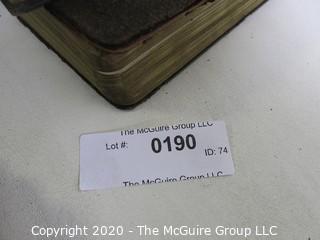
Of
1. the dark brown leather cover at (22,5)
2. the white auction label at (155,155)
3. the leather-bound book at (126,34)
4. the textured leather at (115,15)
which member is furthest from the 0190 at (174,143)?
the dark brown leather cover at (22,5)

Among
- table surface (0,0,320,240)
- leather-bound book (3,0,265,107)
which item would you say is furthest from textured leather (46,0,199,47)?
table surface (0,0,320,240)

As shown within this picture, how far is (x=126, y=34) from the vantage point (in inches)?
21.7

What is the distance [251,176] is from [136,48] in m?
0.33

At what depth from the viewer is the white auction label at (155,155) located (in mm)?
657

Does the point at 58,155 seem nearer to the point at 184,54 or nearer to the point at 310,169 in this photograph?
the point at 184,54

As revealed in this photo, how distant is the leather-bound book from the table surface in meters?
0.08

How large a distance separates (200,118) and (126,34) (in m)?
0.26

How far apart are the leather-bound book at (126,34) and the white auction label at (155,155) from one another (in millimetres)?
92

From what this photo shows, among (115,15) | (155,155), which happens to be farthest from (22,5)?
(155,155)

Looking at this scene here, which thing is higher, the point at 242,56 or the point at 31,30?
the point at 31,30

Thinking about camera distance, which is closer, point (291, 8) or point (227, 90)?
point (227, 90)

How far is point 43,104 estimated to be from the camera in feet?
2.52

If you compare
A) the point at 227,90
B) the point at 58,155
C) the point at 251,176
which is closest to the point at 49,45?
the point at 58,155

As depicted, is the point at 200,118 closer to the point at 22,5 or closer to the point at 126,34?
the point at 126,34
